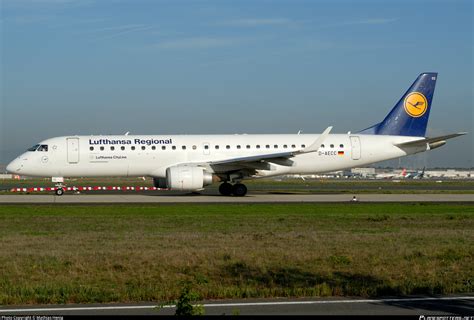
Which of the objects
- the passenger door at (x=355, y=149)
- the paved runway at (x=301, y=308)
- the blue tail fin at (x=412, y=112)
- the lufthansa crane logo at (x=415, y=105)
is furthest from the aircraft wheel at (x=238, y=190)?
the paved runway at (x=301, y=308)

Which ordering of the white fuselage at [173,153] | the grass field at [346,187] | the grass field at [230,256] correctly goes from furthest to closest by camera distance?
the grass field at [346,187] → the white fuselage at [173,153] → the grass field at [230,256]

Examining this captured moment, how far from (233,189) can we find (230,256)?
969 inches

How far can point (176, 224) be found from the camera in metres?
21.4

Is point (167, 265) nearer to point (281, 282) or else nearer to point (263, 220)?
point (281, 282)

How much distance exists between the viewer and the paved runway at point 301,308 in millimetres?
9055

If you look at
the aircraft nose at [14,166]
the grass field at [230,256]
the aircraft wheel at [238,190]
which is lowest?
the grass field at [230,256]

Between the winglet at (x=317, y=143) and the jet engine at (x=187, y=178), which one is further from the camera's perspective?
the winglet at (x=317, y=143)

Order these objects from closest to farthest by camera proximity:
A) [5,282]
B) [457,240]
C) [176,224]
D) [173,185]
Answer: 1. [5,282]
2. [457,240]
3. [176,224]
4. [173,185]

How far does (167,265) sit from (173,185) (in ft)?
74.3

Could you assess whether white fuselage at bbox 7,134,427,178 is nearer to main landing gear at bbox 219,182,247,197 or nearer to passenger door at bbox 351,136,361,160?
passenger door at bbox 351,136,361,160

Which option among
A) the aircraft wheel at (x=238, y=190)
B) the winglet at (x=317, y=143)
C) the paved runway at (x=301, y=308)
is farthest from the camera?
the aircraft wheel at (x=238, y=190)

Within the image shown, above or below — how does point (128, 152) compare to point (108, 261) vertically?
above

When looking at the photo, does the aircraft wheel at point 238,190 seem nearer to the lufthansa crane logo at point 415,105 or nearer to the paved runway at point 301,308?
the lufthansa crane logo at point 415,105

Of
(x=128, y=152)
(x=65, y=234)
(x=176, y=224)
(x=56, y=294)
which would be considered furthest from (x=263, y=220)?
(x=128, y=152)
